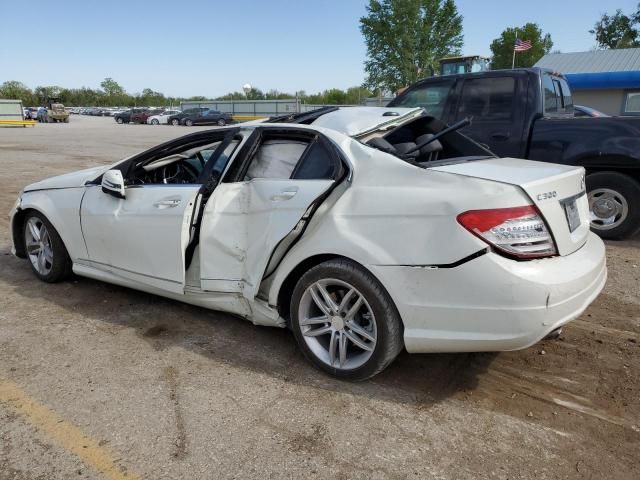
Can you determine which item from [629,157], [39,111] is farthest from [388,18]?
[629,157]

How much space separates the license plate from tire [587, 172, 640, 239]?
3442 millimetres

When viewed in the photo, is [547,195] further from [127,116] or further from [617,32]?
[617,32]

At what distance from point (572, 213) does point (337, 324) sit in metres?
1.49

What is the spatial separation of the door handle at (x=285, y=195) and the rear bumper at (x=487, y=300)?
0.71 metres

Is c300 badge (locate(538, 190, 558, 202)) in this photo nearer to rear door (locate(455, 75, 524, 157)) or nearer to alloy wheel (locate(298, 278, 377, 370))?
alloy wheel (locate(298, 278, 377, 370))

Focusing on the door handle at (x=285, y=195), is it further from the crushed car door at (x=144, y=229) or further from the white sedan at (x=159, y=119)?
the white sedan at (x=159, y=119)

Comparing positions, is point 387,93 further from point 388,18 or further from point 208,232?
point 208,232

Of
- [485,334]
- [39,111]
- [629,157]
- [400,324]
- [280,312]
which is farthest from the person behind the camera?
[39,111]

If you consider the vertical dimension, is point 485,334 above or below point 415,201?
below

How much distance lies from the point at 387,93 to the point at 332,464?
221 feet

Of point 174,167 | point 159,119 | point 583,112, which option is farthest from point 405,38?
point 174,167

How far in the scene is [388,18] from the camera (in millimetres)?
64375

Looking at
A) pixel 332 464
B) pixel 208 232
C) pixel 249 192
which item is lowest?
pixel 332 464

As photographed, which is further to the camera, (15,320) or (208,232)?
(15,320)
